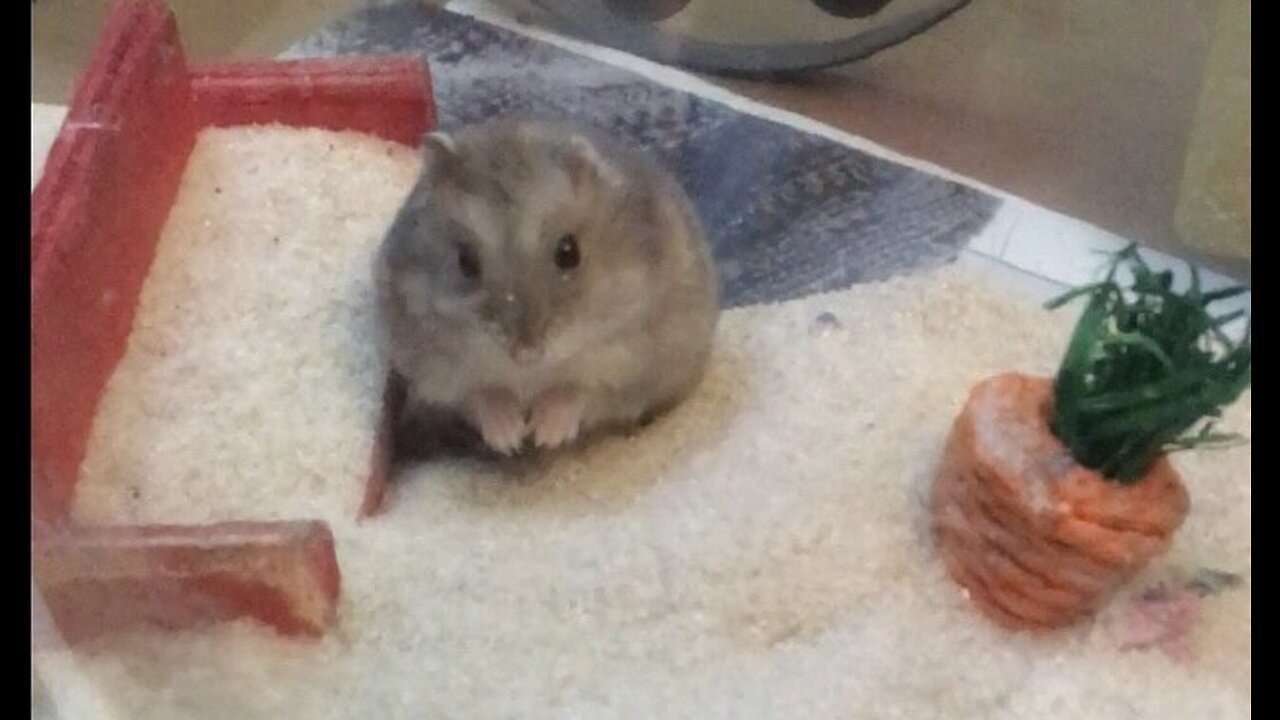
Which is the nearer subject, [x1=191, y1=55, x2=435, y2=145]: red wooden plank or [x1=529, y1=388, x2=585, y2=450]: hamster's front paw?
[x1=529, y1=388, x2=585, y2=450]: hamster's front paw

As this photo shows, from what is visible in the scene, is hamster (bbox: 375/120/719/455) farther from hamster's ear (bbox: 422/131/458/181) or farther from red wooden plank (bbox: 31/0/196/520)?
red wooden plank (bbox: 31/0/196/520)

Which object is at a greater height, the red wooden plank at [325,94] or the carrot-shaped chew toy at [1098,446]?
the carrot-shaped chew toy at [1098,446]

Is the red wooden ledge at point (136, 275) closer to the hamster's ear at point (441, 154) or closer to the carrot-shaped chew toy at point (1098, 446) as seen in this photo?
the hamster's ear at point (441, 154)

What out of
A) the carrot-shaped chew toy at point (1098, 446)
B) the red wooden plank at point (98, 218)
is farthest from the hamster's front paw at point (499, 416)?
the carrot-shaped chew toy at point (1098, 446)

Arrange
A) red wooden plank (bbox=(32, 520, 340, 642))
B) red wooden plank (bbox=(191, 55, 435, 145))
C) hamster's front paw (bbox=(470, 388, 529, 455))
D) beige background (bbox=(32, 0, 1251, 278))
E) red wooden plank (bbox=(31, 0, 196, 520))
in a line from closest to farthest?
red wooden plank (bbox=(32, 520, 340, 642))
red wooden plank (bbox=(31, 0, 196, 520))
hamster's front paw (bbox=(470, 388, 529, 455))
red wooden plank (bbox=(191, 55, 435, 145))
beige background (bbox=(32, 0, 1251, 278))

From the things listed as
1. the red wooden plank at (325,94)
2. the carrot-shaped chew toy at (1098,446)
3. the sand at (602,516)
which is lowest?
the sand at (602,516)

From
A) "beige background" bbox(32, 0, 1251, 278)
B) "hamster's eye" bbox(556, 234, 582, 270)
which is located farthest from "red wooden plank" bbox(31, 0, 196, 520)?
"hamster's eye" bbox(556, 234, 582, 270)

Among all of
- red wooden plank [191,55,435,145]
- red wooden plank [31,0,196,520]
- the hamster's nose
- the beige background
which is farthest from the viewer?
the beige background
